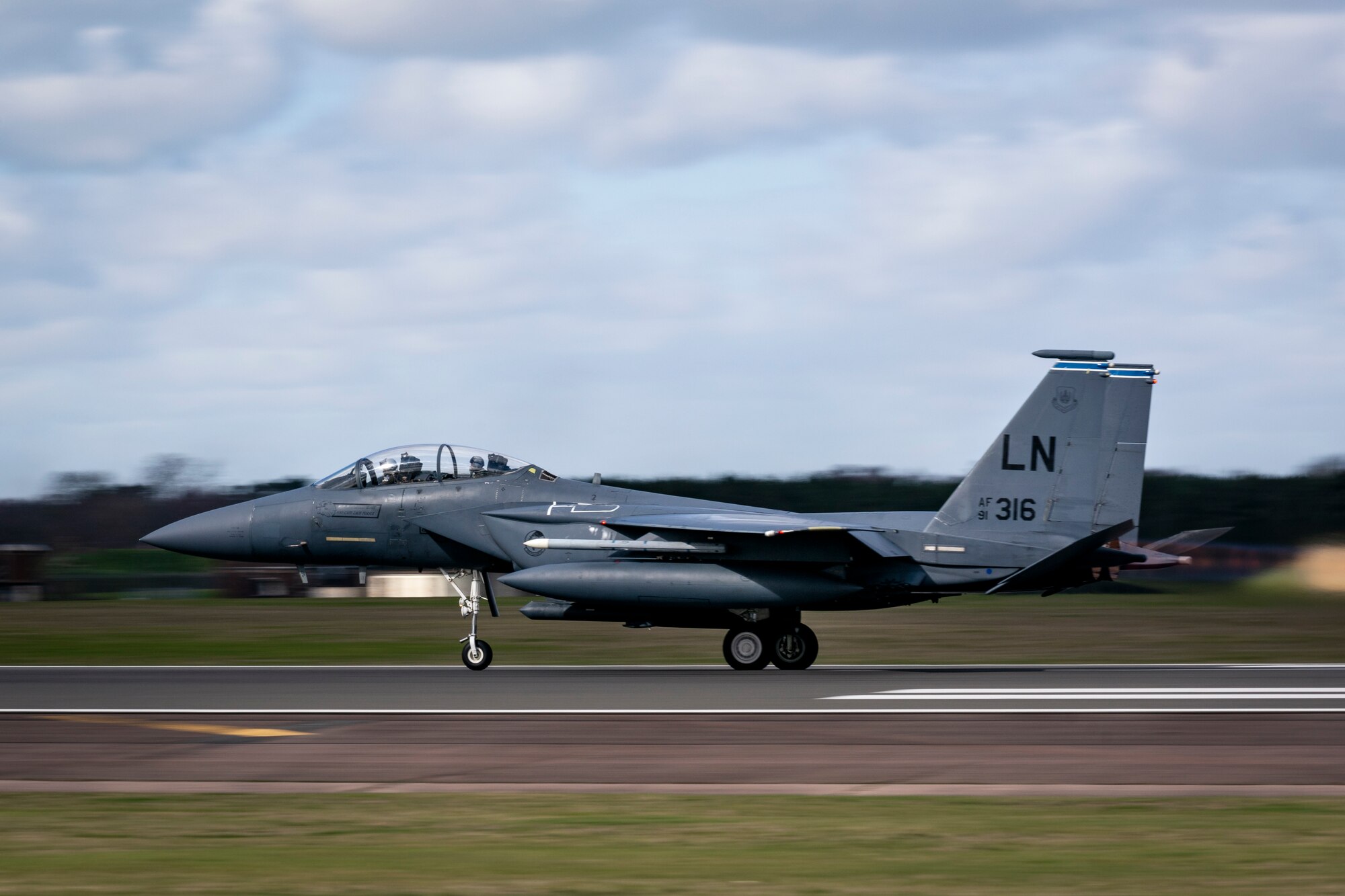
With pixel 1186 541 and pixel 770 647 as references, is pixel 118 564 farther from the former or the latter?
pixel 1186 541

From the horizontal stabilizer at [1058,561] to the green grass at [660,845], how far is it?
10773mm

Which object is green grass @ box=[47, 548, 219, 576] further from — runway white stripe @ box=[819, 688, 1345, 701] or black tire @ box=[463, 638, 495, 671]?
runway white stripe @ box=[819, 688, 1345, 701]

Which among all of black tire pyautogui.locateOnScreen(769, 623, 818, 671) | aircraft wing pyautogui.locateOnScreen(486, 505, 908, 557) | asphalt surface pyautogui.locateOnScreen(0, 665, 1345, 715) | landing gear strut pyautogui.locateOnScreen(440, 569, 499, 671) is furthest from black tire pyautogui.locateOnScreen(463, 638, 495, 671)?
black tire pyautogui.locateOnScreen(769, 623, 818, 671)

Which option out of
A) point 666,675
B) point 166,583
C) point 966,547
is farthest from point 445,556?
point 166,583

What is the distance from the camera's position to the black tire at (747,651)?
70.3ft

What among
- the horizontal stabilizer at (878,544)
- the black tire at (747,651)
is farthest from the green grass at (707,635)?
the horizontal stabilizer at (878,544)

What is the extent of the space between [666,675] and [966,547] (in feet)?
15.4

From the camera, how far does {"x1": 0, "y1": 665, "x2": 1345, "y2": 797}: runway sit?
10.6 metres

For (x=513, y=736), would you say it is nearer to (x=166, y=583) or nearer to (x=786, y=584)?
(x=786, y=584)

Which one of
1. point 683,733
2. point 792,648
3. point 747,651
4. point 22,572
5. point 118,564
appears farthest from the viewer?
point 118,564

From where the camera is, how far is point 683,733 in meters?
13.3

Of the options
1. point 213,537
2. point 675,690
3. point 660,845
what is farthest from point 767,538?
point 660,845

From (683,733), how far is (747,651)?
8.21 metres

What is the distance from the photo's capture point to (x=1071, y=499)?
2073cm
